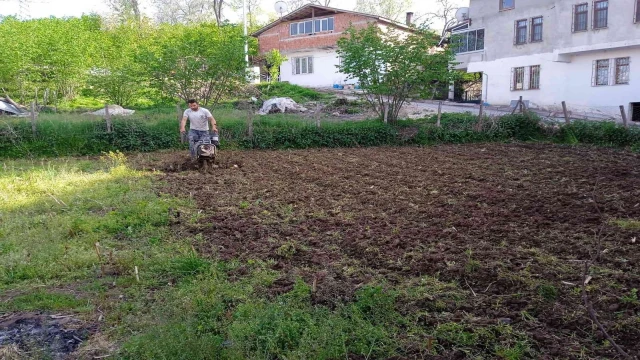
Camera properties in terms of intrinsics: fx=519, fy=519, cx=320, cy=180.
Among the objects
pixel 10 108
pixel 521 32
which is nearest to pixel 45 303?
pixel 10 108

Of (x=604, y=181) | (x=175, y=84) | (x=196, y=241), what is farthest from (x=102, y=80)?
(x=604, y=181)

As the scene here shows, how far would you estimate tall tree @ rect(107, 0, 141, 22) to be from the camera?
43.4 metres

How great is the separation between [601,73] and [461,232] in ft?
68.9

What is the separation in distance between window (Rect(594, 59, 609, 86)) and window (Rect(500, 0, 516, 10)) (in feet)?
19.8

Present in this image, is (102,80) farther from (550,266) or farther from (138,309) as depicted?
(550,266)

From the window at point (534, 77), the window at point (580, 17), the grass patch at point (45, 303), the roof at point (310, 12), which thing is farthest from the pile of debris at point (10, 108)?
the window at point (580, 17)

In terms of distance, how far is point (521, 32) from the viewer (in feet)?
89.0

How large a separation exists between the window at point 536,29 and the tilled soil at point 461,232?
16209mm

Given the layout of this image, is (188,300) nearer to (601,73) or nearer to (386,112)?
(386,112)

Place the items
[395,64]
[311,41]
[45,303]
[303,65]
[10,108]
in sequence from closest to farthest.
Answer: [45,303] → [395,64] → [10,108] → [311,41] → [303,65]

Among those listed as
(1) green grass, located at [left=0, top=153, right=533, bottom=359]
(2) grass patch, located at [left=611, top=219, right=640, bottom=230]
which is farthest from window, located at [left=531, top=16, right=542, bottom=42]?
(1) green grass, located at [left=0, top=153, right=533, bottom=359]

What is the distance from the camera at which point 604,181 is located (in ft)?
30.0

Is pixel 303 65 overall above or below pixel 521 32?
below

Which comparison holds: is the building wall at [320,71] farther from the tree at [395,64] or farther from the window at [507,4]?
the tree at [395,64]
